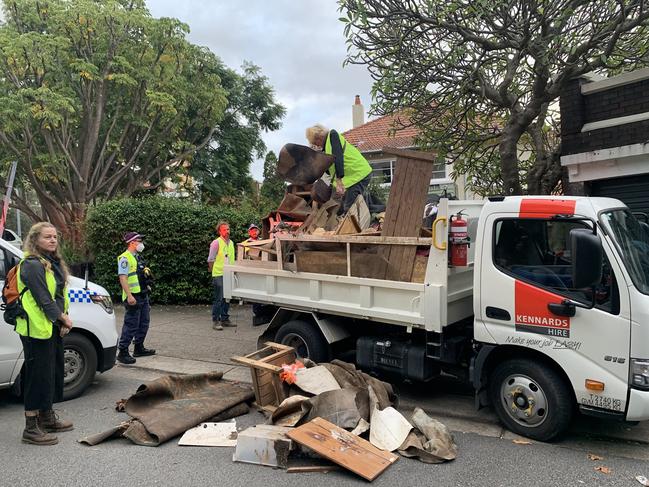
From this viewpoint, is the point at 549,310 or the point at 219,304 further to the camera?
the point at 219,304

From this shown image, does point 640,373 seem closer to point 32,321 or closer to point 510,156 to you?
point 32,321

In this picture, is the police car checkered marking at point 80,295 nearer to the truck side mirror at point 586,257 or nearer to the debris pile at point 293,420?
the debris pile at point 293,420

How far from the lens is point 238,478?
365 centimetres

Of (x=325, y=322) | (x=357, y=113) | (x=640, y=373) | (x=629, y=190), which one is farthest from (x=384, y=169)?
(x=640, y=373)

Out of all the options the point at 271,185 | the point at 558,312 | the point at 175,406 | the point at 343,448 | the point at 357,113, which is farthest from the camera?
the point at 357,113

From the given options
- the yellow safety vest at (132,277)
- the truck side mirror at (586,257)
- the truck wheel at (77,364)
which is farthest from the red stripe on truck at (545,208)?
the yellow safety vest at (132,277)

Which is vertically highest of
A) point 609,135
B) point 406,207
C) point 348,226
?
point 609,135

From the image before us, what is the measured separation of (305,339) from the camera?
5.76 metres

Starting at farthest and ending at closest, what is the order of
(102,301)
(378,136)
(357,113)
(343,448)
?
(357,113) → (378,136) → (102,301) → (343,448)

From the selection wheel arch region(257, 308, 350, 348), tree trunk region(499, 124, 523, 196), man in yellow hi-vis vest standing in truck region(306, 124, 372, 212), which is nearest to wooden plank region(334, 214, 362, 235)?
man in yellow hi-vis vest standing in truck region(306, 124, 372, 212)

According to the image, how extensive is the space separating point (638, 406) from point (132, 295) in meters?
5.66

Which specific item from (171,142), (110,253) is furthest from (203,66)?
(110,253)

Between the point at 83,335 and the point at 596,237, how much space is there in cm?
492

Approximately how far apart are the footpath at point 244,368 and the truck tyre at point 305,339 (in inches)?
26.6
